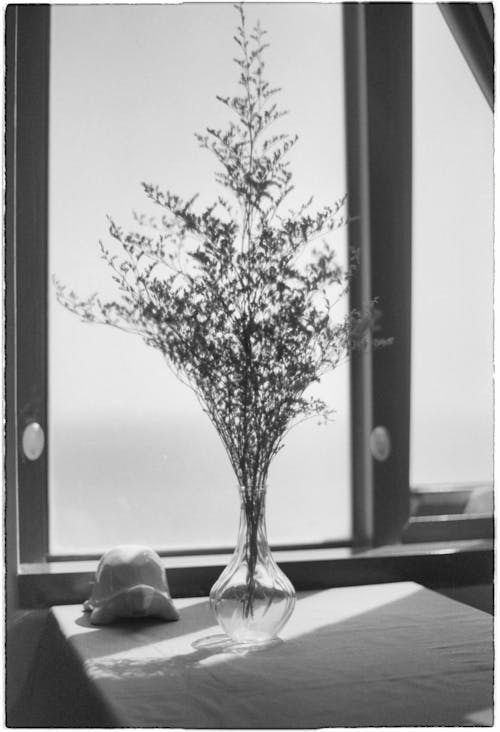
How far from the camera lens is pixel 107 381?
255cm

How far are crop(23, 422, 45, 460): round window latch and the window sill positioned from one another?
0.28 meters

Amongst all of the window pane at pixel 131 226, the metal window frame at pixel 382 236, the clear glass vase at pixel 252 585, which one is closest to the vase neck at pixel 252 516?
the clear glass vase at pixel 252 585

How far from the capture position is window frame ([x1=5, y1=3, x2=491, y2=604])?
2459 millimetres

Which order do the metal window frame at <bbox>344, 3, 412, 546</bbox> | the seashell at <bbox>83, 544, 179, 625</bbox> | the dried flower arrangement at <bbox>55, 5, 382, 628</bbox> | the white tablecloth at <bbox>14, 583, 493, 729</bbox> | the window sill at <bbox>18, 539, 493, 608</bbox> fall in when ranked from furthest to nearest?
the metal window frame at <bbox>344, 3, 412, 546</bbox>
the window sill at <bbox>18, 539, 493, 608</bbox>
the seashell at <bbox>83, 544, 179, 625</bbox>
the dried flower arrangement at <bbox>55, 5, 382, 628</bbox>
the white tablecloth at <bbox>14, 583, 493, 729</bbox>

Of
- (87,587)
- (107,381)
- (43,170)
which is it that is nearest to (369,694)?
(87,587)

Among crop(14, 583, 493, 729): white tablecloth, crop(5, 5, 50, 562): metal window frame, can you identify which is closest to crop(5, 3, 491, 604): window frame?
crop(5, 5, 50, 562): metal window frame

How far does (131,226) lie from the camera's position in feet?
8.37

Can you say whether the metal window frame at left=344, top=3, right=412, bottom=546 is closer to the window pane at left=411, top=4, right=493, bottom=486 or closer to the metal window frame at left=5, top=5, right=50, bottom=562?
the window pane at left=411, top=4, right=493, bottom=486

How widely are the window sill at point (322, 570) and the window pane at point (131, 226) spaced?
0.13 metres

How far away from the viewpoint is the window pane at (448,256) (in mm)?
2768

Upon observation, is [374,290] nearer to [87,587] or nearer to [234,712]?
[87,587]

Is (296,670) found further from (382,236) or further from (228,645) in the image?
(382,236)

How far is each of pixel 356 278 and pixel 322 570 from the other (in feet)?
2.67

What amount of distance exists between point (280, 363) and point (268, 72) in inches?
48.4
